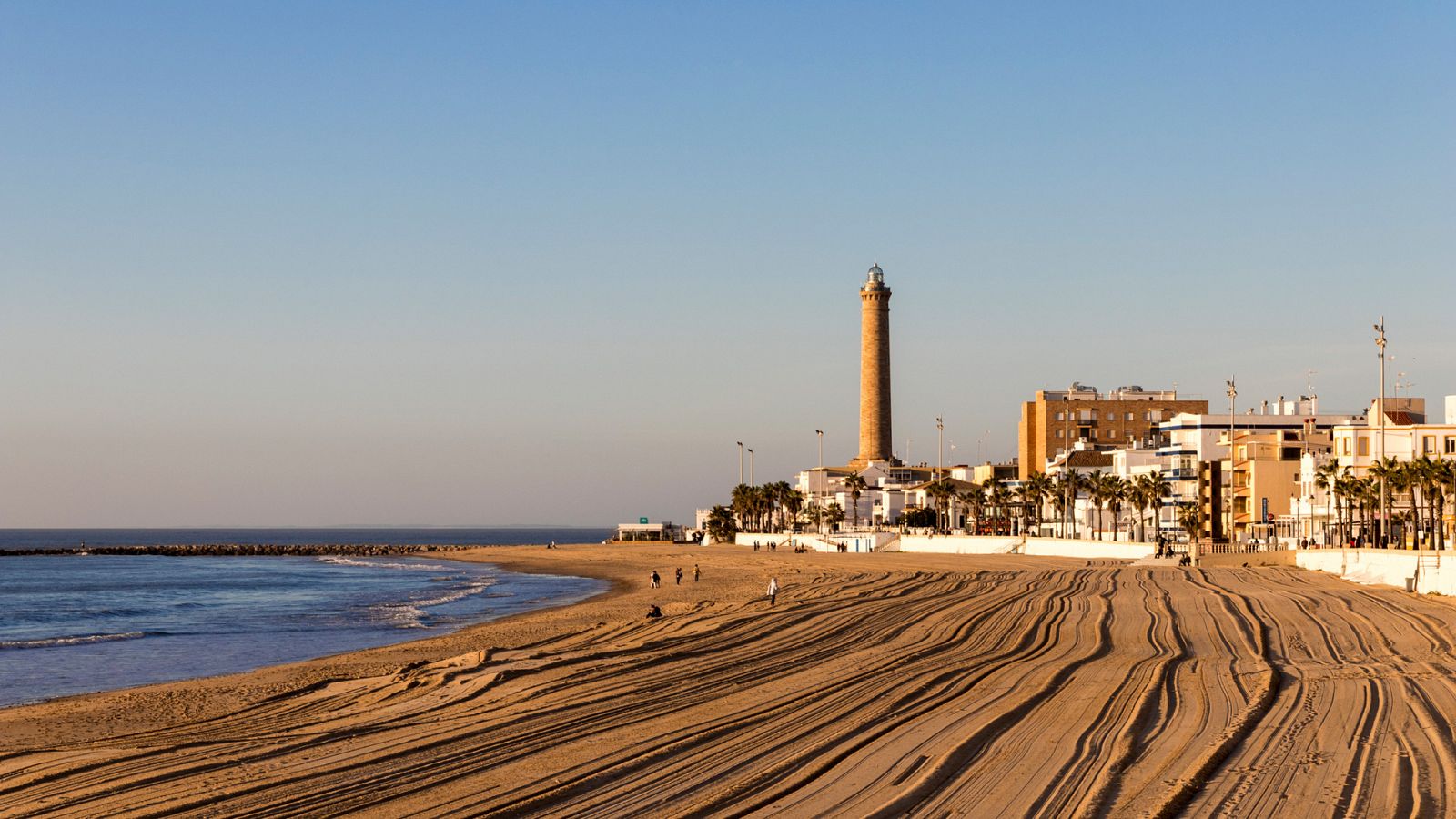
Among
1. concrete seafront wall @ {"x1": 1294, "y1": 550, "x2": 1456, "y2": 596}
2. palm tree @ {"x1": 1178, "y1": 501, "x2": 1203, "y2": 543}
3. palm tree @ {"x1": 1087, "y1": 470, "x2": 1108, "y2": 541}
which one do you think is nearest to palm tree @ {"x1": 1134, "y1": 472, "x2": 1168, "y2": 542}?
palm tree @ {"x1": 1178, "y1": 501, "x2": 1203, "y2": 543}

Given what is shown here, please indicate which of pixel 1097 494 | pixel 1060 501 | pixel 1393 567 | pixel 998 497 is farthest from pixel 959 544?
pixel 1393 567

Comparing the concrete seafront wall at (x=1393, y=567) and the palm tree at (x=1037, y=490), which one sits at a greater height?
the palm tree at (x=1037, y=490)

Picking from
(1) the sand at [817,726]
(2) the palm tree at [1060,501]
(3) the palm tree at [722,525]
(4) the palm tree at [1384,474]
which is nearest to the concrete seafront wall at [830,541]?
(2) the palm tree at [1060,501]

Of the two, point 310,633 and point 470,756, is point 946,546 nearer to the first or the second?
point 310,633

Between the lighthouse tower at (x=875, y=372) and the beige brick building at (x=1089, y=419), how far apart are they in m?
17.5

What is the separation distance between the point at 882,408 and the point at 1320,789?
5542 inches

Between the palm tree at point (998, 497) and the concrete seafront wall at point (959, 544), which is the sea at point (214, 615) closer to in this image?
the concrete seafront wall at point (959, 544)

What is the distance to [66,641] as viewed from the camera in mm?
42781

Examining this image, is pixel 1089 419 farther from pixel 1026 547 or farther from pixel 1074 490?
pixel 1026 547

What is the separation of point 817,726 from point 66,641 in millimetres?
32925

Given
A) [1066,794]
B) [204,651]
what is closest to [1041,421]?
[204,651]

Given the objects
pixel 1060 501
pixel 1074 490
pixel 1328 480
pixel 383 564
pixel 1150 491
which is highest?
pixel 1328 480

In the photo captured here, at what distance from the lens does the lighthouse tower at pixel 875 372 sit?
152 m

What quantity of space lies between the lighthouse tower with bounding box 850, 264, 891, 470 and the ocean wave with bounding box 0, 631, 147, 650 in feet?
370
